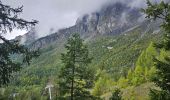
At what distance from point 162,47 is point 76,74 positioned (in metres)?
13.4

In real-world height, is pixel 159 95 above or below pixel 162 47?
below

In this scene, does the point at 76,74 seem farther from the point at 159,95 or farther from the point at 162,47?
the point at 159,95

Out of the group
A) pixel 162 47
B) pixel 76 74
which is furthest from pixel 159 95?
pixel 76 74

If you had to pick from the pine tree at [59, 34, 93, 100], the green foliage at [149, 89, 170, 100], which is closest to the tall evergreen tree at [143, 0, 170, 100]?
the green foliage at [149, 89, 170, 100]

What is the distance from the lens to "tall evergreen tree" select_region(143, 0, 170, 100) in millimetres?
20777

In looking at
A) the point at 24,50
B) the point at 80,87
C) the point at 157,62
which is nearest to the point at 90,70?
the point at 80,87

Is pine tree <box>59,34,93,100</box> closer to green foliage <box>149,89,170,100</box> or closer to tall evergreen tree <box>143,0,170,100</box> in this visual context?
tall evergreen tree <box>143,0,170,100</box>

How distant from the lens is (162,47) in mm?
21781

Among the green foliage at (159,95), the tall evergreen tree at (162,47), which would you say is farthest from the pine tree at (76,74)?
the green foliage at (159,95)

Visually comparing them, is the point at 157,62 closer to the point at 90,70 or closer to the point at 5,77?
the point at 5,77

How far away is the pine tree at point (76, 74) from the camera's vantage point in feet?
112

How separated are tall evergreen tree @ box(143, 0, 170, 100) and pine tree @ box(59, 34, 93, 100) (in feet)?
41.6

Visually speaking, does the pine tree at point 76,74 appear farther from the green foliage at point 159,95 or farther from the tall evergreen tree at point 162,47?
the green foliage at point 159,95

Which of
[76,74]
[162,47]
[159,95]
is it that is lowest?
[159,95]
